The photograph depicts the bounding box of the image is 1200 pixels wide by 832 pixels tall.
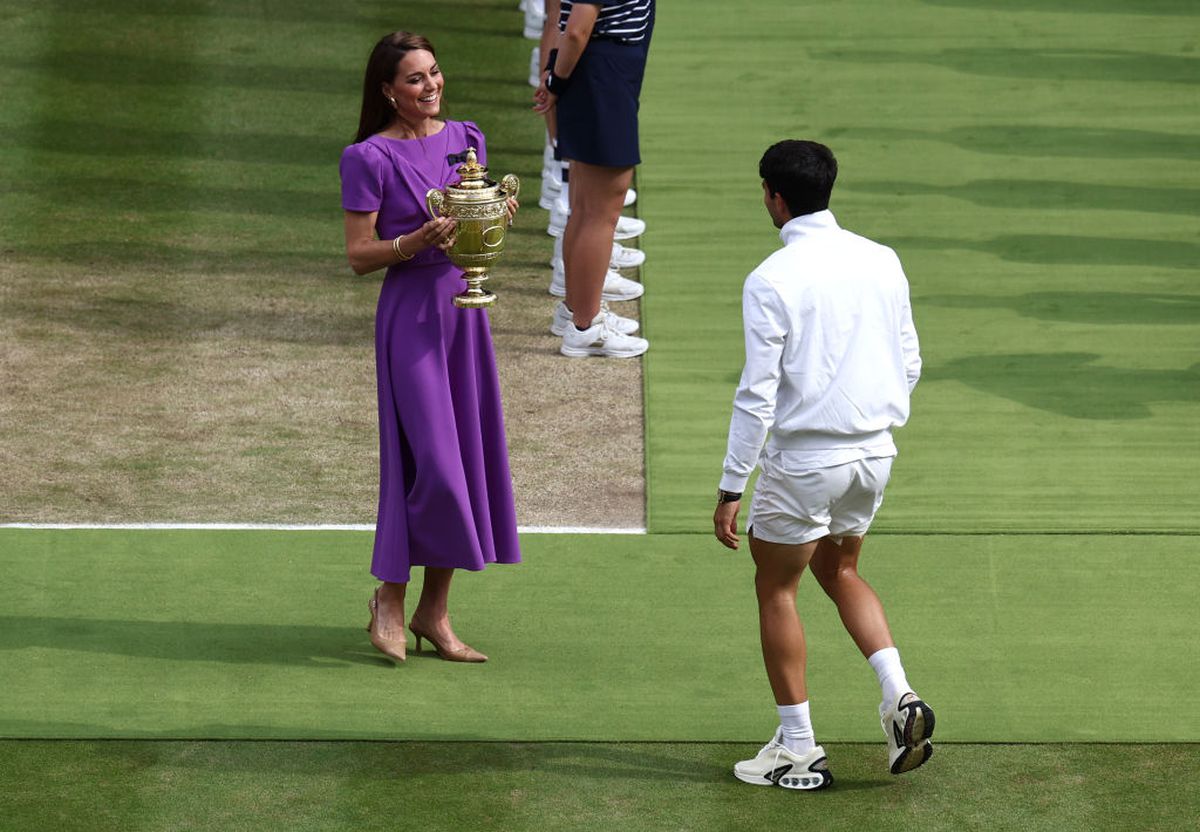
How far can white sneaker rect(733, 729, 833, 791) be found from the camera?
6.22 meters

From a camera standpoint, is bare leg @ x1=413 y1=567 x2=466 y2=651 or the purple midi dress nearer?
the purple midi dress

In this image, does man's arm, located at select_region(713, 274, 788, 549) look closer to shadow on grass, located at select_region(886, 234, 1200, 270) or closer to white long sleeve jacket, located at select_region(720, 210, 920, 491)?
white long sleeve jacket, located at select_region(720, 210, 920, 491)

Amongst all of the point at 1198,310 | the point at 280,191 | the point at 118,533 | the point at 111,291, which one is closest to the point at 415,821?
the point at 118,533

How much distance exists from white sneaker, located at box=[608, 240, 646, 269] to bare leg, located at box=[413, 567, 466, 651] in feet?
14.2

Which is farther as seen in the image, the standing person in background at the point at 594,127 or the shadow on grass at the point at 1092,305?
the shadow on grass at the point at 1092,305

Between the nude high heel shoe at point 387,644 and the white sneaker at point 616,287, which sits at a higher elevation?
the white sneaker at point 616,287

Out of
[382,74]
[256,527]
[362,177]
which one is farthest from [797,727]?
[256,527]

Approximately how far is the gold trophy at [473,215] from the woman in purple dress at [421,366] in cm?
6

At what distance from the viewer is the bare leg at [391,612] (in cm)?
717

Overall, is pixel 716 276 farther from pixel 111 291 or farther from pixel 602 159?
pixel 111 291

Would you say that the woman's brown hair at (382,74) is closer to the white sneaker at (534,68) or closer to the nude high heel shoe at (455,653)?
→ the nude high heel shoe at (455,653)

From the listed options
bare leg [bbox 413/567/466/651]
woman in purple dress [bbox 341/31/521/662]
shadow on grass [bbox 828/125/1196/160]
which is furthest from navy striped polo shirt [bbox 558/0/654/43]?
shadow on grass [bbox 828/125/1196/160]

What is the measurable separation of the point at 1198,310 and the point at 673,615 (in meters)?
4.60

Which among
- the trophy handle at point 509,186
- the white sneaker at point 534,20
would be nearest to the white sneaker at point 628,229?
the white sneaker at point 534,20
